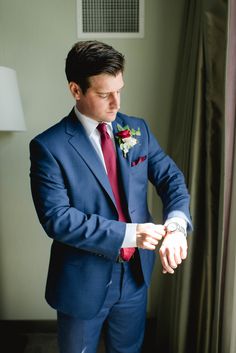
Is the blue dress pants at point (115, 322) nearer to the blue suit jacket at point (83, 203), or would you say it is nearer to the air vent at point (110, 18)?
the blue suit jacket at point (83, 203)

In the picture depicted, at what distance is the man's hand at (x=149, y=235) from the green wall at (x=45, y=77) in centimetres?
111

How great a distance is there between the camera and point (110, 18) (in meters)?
1.93

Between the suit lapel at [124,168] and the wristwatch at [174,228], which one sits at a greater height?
the suit lapel at [124,168]

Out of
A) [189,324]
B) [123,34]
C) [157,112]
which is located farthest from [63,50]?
[189,324]

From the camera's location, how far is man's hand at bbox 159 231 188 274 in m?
1.04

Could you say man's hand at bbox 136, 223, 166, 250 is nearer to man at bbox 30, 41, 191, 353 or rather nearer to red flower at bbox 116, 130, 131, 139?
man at bbox 30, 41, 191, 353

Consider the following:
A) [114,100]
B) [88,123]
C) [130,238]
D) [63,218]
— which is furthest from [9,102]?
[130,238]

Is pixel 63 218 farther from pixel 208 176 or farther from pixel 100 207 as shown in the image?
pixel 208 176

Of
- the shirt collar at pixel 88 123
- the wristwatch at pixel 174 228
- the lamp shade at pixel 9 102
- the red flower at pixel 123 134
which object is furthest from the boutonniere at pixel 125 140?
the lamp shade at pixel 9 102

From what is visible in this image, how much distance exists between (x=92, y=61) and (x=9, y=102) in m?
0.75

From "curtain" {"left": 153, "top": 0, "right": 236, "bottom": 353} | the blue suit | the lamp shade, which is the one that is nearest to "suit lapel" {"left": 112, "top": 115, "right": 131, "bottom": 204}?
the blue suit

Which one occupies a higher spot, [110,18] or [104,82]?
[110,18]

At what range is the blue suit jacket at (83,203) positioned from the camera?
3.54 feet

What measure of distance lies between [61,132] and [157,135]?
1.03m
